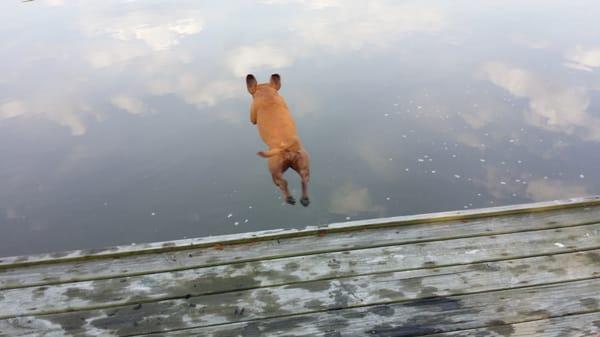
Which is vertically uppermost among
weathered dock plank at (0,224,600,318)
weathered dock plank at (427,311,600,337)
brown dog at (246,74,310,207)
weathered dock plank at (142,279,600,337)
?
brown dog at (246,74,310,207)

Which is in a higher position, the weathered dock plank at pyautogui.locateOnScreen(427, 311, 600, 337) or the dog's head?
the dog's head

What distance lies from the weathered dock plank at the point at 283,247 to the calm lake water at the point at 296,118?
7.14ft

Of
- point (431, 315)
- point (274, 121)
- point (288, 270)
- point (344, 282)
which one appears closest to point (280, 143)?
point (274, 121)

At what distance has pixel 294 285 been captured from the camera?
9.45ft

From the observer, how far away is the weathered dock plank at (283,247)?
121 inches

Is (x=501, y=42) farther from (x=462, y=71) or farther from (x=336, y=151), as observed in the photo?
(x=336, y=151)

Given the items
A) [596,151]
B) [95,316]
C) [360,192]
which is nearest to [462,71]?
[596,151]

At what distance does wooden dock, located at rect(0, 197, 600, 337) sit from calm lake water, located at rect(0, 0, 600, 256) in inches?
86.5

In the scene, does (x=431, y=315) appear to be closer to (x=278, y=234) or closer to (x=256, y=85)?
(x=278, y=234)

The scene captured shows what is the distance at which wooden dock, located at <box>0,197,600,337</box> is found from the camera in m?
2.61

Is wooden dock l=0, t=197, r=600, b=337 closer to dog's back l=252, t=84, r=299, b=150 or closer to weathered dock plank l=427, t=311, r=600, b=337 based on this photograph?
weathered dock plank l=427, t=311, r=600, b=337

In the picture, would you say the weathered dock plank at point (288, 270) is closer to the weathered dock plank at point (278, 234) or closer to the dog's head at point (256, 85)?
the weathered dock plank at point (278, 234)

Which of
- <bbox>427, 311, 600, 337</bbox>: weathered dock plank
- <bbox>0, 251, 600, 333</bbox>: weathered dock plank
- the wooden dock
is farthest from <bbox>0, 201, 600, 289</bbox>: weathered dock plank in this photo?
<bbox>427, 311, 600, 337</bbox>: weathered dock plank

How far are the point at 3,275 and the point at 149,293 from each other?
115cm
